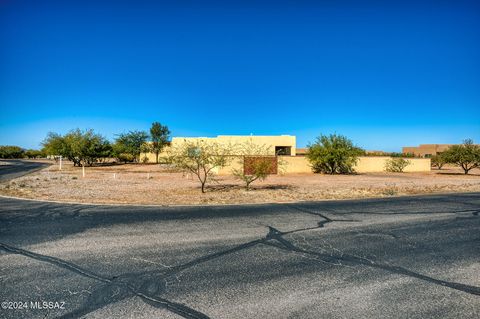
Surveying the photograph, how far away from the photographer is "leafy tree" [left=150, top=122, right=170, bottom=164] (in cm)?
6788

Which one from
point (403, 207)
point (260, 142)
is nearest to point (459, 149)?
point (260, 142)

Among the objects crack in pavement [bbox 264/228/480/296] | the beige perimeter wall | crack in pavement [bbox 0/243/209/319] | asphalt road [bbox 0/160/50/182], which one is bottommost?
crack in pavement [bbox 0/243/209/319]

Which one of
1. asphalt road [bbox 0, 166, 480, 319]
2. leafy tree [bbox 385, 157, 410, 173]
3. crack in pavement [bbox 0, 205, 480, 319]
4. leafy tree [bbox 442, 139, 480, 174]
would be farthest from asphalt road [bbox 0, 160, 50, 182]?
leafy tree [bbox 442, 139, 480, 174]

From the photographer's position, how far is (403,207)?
12.3 metres

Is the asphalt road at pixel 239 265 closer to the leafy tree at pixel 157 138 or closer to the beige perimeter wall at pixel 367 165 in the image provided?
the beige perimeter wall at pixel 367 165

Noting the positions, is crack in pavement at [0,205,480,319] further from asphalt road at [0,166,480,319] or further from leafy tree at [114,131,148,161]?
leafy tree at [114,131,148,161]

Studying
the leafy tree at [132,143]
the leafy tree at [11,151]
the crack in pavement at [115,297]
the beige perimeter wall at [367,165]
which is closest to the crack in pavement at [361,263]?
the crack in pavement at [115,297]

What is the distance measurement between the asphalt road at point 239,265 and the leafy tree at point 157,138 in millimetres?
58689

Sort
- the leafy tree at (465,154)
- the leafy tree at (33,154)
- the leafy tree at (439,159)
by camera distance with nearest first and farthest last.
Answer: the leafy tree at (465,154) → the leafy tree at (439,159) → the leafy tree at (33,154)

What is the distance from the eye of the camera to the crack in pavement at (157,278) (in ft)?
13.5

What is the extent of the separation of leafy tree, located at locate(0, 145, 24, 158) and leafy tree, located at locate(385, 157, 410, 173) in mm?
108485

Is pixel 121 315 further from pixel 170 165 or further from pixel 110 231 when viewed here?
pixel 170 165

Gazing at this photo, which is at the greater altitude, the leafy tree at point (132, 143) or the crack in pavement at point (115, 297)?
the leafy tree at point (132, 143)

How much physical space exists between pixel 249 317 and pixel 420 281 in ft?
10.1
